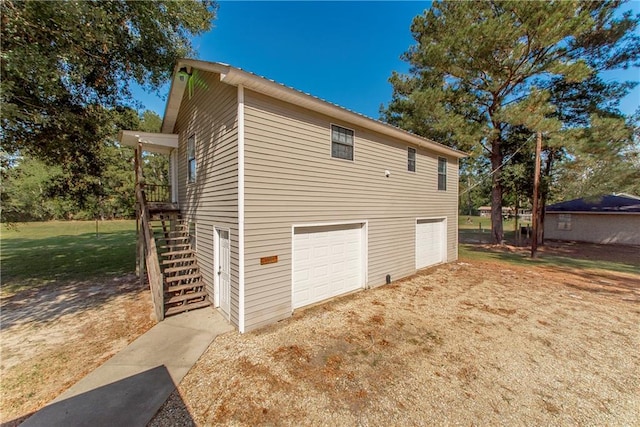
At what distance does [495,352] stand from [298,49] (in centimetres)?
1306

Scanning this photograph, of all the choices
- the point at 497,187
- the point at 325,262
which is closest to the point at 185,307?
the point at 325,262

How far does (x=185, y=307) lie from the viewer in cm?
566

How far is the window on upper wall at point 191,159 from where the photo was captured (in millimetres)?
7195

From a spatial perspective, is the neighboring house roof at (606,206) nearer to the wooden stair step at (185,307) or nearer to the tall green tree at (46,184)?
the wooden stair step at (185,307)

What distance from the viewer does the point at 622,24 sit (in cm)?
1090

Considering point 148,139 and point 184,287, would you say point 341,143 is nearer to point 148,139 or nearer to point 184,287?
point 184,287

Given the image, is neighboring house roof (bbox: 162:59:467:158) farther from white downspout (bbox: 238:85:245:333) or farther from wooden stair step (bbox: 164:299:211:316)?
wooden stair step (bbox: 164:299:211:316)

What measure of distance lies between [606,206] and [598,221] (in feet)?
3.69

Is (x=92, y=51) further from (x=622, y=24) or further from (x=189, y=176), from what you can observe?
(x=622, y=24)

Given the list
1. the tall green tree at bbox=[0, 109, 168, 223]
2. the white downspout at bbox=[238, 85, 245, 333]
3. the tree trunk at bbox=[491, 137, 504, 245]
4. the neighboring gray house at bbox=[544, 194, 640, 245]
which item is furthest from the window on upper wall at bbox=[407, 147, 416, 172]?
the neighboring gray house at bbox=[544, 194, 640, 245]

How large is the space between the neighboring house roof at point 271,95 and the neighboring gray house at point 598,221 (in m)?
16.9

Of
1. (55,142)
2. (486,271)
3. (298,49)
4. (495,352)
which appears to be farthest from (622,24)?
(55,142)

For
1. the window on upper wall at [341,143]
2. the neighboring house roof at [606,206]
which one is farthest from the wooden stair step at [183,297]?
the neighboring house roof at [606,206]

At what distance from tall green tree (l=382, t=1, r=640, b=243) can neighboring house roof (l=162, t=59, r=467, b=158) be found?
5236 mm
